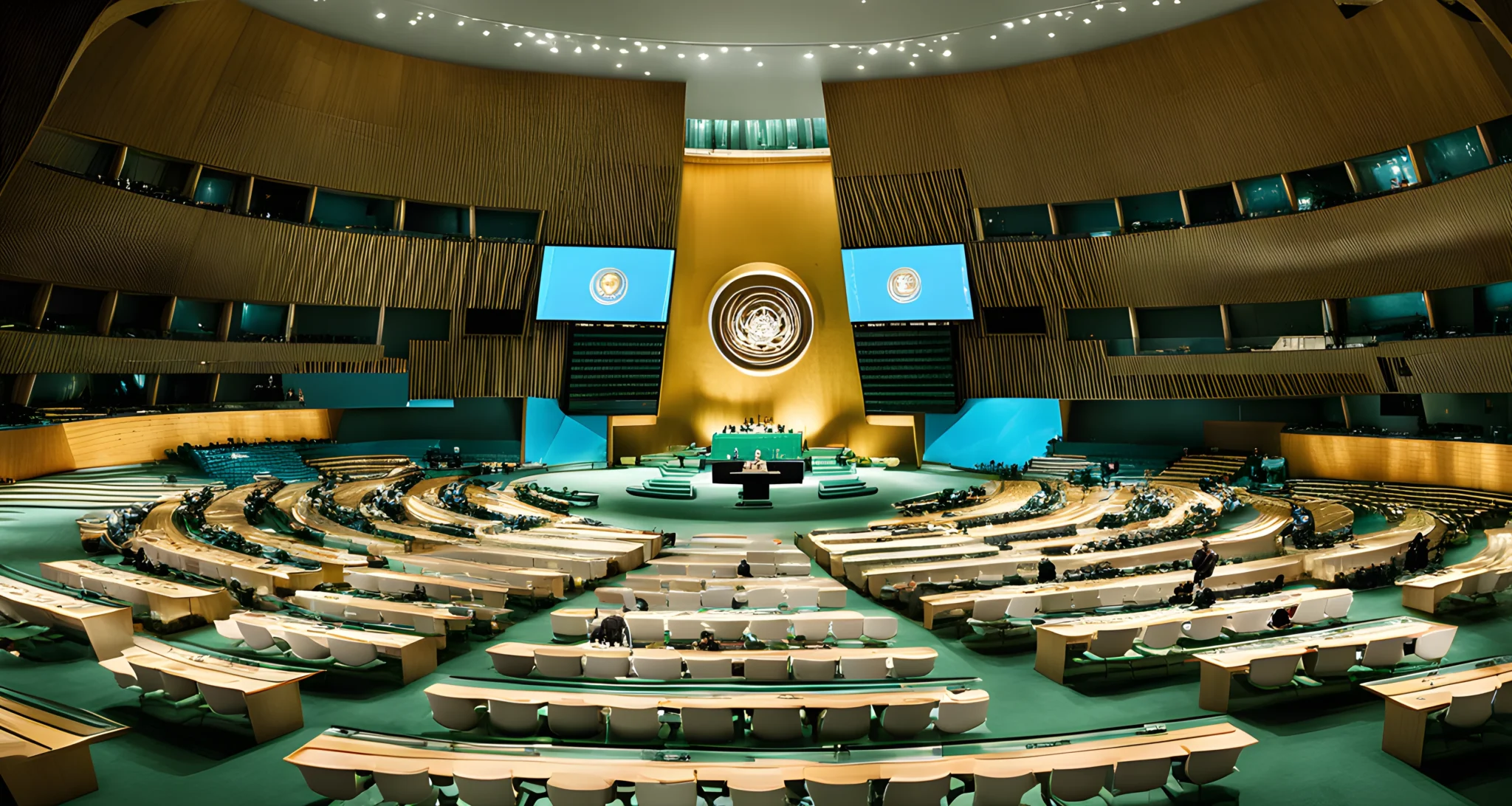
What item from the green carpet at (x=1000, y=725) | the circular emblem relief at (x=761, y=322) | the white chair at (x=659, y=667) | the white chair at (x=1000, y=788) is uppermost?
the circular emblem relief at (x=761, y=322)

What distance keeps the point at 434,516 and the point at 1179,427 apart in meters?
23.0

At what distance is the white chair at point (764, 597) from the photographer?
8898mm

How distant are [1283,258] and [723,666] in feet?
72.2

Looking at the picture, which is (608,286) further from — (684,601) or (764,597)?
(764,597)

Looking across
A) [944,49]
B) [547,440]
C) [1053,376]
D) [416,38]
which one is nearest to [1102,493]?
[1053,376]

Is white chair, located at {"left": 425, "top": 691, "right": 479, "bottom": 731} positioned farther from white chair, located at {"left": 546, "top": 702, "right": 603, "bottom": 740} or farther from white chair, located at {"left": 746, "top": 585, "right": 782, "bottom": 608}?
white chair, located at {"left": 746, "top": 585, "right": 782, "bottom": 608}

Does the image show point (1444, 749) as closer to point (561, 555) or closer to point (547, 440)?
point (561, 555)

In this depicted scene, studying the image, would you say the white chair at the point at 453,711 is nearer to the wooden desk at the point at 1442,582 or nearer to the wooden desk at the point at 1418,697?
the wooden desk at the point at 1418,697

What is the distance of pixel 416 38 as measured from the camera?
21.8 meters

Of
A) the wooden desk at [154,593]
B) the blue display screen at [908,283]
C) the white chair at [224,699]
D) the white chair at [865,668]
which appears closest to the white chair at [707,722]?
the white chair at [865,668]

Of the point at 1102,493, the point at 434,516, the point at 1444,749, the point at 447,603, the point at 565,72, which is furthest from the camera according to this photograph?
the point at 565,72

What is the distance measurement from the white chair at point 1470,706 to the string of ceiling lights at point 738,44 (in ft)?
61.0

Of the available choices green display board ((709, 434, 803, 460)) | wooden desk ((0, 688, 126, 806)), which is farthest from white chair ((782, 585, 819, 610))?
green display board ((709, 434, 803, 460))

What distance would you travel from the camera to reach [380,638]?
7.21 metres
